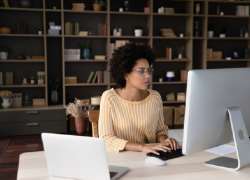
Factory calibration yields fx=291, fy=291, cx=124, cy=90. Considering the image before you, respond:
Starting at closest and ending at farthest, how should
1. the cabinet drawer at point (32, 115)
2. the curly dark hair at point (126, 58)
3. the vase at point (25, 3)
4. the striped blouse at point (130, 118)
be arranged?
the striped blouse at point (130, 118)
the curly dark hair at point (126, 58)
the cabinet drawer at point (32, 115)
the vase at point (25, 3)

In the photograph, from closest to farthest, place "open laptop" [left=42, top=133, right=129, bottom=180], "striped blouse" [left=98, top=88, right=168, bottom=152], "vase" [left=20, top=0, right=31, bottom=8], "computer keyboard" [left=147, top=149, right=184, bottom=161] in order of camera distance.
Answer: "open laptop" [left=42, top=133, right=129, bottom=180]
"computer keyboard" [left=147, top=149, right=184, bottom=161]
"striped blouse" [left=98, top=88, right=168, bottom=152]
"vase" [left=20, top=0, right=31, bottom=8]

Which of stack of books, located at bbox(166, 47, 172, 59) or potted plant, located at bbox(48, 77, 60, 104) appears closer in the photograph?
potted plant, located at bbox(48, 77, 60, 104)

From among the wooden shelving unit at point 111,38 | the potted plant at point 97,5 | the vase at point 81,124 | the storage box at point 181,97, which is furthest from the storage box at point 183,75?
the vase at point 81,124

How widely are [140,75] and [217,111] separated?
0.77 metres

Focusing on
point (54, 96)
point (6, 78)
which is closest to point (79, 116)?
point (54, 96)

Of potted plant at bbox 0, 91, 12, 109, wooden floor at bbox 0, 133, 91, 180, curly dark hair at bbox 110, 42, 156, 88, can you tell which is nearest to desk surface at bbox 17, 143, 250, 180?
curly dark hair at bbox 110, 42, 156, 88

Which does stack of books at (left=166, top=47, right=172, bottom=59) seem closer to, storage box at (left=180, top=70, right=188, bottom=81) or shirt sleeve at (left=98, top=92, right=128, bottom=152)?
storage box at (left=180, top=70, right=188, bottom=81)

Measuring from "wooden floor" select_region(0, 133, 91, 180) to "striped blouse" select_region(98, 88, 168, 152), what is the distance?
1.57m

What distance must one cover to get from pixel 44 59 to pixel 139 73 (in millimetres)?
3306

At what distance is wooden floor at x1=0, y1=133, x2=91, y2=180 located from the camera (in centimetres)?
307

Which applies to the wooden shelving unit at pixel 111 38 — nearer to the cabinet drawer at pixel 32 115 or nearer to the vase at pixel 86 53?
the vase at pixel 86 53

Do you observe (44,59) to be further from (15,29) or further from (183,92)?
(183,92)

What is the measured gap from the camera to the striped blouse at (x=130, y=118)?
6.22ft

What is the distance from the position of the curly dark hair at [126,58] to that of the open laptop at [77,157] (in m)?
0.91
